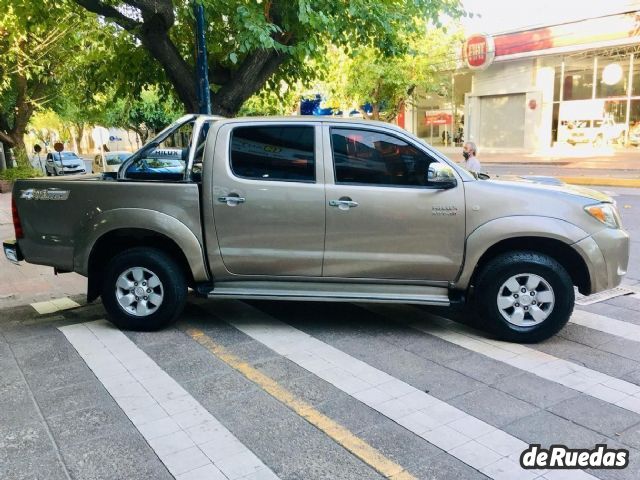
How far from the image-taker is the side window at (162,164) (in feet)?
17.6

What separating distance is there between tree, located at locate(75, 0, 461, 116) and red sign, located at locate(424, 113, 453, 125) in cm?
2509

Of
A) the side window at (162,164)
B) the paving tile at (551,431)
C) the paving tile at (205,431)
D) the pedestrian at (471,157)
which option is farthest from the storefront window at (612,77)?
the paving tile at (205,431)

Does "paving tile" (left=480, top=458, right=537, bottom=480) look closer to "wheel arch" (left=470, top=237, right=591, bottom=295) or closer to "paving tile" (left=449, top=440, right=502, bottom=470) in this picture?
"paving tile" (left=449, top=440, right=502, bottom=470)

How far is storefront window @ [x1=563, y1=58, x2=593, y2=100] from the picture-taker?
26.5m

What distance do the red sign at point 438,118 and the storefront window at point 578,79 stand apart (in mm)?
7652

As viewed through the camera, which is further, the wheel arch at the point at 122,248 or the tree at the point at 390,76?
the tree at the point at 390,76

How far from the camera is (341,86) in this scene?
86.8 ft

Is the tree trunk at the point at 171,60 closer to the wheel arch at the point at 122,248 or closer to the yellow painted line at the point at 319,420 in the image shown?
the wheel arch at the point at 122,248

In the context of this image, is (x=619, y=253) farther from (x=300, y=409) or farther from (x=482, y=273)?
(x=300, y=409)

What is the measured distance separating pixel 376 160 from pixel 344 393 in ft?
6.57

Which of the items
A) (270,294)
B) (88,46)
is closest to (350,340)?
(270,294)

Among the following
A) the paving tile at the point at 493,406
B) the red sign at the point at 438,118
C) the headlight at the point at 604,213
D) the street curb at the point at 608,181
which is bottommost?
the paving tile at the point at 493,406

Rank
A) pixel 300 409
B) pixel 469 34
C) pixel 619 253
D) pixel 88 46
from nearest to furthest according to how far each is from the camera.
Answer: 1. pixel 300 409
2. pixel 619 253
3. pixel 88 46
4. pixel 469 34

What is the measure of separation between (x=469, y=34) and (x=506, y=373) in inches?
1108
